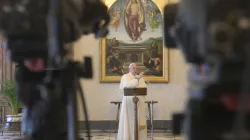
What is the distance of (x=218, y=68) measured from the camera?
1.08 m

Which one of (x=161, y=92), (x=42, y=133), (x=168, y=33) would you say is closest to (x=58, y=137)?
(x=42, y=133)

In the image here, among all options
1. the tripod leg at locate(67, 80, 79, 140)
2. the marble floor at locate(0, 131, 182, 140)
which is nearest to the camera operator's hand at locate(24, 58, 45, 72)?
the tripod leg at locate(67, 80, 79, 140)

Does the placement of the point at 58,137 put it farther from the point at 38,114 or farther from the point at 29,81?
the point at 29,81

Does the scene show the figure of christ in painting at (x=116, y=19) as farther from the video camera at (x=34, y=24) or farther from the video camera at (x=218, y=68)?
the video camera at (x=218, y=68)

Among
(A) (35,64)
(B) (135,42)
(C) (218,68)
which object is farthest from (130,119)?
(C) (218,68)

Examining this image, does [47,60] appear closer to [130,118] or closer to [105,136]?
[130,118]

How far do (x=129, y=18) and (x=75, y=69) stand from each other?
11.6 meters

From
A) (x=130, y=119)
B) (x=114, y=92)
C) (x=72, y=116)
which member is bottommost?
(x=130, y=119)

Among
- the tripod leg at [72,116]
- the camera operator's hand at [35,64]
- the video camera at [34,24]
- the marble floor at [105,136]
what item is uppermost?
the video camera at [34,24]

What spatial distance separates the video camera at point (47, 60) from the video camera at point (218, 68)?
0.35m

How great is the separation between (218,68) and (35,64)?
0.64 metres

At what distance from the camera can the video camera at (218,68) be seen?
40.6 inches

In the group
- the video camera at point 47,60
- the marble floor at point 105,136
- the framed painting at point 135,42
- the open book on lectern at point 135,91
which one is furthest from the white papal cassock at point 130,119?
the video camera at point 47,60

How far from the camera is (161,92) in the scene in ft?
42.6
